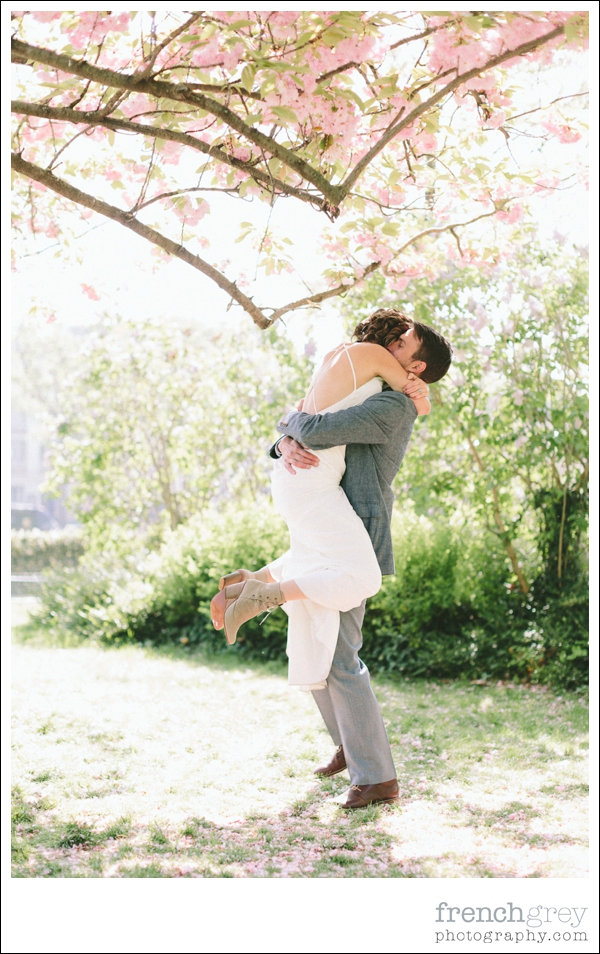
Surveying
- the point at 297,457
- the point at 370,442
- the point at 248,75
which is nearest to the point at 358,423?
the point at 370,442

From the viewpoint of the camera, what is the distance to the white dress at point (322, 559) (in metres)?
2.60

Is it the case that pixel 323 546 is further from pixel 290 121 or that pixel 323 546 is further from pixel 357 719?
pixel 290 121

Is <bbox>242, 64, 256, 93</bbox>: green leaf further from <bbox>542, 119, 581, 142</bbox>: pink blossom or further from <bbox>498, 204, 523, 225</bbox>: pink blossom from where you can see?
<bbox>498, 204, 523, 225</bbox>: pink blossom

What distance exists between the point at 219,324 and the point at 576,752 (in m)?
5.88

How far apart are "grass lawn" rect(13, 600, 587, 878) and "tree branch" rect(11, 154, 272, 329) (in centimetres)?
176

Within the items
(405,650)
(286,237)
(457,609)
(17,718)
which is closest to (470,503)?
(457,609)

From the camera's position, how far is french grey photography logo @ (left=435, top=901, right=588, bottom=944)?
1676mm

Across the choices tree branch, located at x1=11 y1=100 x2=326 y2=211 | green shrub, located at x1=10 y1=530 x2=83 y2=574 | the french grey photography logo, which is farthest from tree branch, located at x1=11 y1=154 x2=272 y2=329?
green shrub, located at x1=10 y1=530 x2=83 y2=574

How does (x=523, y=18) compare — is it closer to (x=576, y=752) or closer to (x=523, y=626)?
(x=576, y=752)

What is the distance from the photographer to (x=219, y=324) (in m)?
8.29

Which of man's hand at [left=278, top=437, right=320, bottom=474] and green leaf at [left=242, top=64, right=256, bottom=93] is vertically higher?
green leaf at [left=242, top=64, right=256, bottom=93]

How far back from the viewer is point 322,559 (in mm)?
2654

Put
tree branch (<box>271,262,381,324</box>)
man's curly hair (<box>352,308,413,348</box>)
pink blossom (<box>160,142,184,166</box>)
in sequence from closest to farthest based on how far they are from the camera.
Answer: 1. man's curly hair (<box>352,308,413,348</box>)
2. pink blossom (<box>160,142,184,166</box>)
3. tree branch (<box>271,262,381,324</box>)

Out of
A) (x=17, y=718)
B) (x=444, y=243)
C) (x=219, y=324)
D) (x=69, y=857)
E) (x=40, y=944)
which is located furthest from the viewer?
(x=219, y=324)
